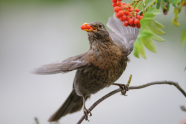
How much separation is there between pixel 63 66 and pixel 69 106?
1.22 meters

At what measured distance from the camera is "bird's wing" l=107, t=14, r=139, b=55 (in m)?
3.78

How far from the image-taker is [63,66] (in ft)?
10.4

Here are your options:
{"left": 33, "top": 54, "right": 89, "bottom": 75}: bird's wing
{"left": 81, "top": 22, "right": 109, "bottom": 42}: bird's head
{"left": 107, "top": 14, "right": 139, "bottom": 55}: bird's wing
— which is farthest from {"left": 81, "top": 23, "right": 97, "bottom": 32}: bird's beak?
{"left": 107, "top": 14, "right": 139, "bottom": 55}: bird's wing

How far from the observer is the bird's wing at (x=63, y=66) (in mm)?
2977

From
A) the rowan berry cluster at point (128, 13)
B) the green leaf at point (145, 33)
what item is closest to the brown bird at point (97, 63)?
the rowan berry cluster at point (128, 13)

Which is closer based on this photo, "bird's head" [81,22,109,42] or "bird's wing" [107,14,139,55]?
"bird's head" [81,22,109,42]

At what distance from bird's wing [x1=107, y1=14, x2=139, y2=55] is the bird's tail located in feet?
3.38

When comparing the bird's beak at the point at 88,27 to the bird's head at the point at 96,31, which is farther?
the bird's head at the point at 96,31

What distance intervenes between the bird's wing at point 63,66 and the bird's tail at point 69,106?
932mm

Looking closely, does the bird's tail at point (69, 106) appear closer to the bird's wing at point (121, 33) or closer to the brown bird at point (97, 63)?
the brown bird at point (97, 63)

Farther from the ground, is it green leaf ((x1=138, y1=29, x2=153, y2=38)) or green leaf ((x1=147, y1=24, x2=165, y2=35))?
green leaf ((x1=138, y1=29, x2=153, y2=38))

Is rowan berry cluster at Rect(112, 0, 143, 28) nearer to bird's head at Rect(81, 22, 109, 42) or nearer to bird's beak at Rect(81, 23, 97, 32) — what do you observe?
bird's beak at Rect(81, 23, 97, 32)

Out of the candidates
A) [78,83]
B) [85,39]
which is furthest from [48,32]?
[78,83]

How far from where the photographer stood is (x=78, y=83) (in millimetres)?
3586
